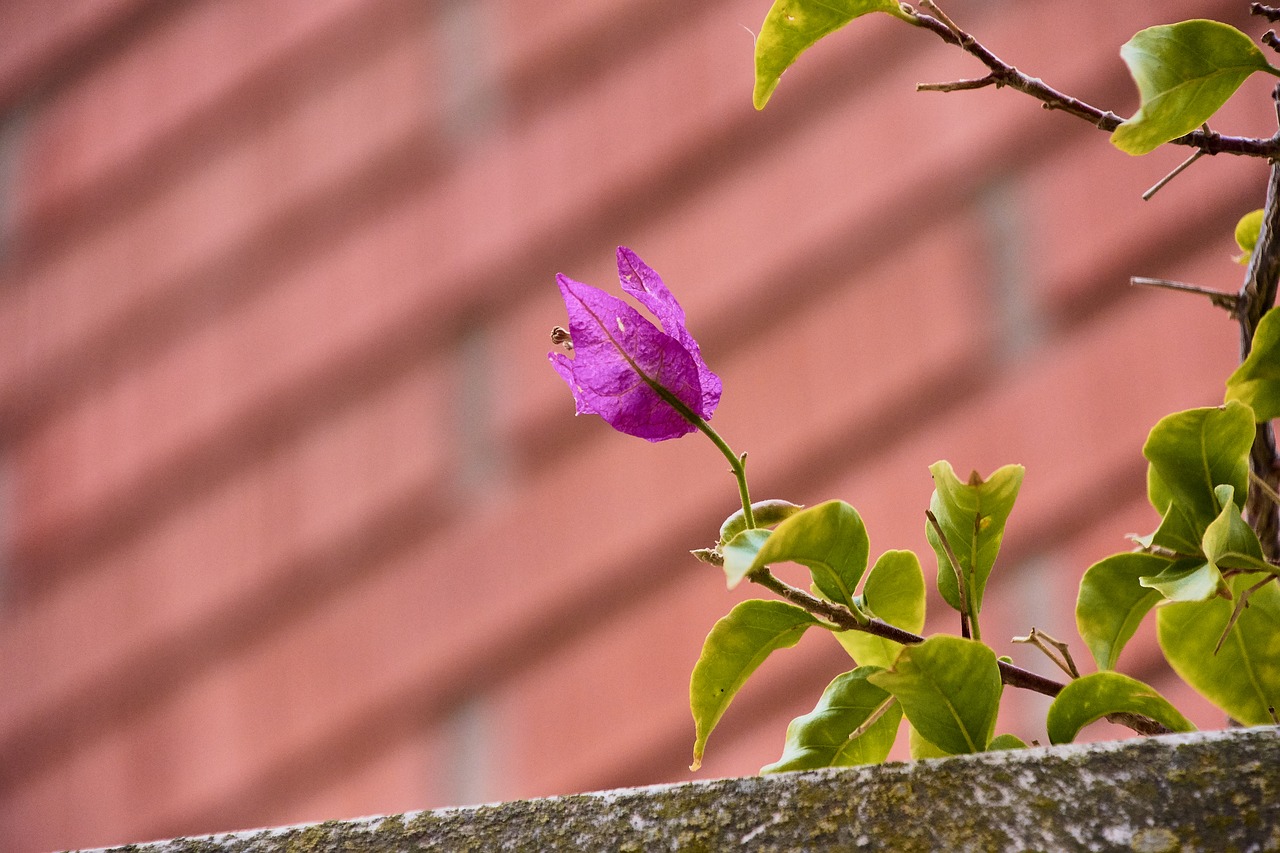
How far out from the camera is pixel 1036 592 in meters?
1.84

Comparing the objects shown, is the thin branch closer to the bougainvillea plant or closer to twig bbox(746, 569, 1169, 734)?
the bougainvillea plant

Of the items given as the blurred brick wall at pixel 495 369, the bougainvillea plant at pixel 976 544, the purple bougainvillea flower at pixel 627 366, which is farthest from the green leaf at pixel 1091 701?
the blurred brick wall at pixel 495 369

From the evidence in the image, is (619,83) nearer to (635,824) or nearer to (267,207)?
(267,207)

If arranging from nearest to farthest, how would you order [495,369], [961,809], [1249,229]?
[961,809] → [1249,229] → [495,369]

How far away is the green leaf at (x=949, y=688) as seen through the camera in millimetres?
255

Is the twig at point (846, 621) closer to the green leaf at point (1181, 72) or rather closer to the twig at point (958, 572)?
the twig at point (958, 572)

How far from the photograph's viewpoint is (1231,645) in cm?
31

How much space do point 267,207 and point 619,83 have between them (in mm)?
738

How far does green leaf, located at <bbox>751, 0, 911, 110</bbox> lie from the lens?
30 centimetres

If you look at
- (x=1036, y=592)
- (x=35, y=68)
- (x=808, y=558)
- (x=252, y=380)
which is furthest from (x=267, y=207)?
(x=808, y=558)

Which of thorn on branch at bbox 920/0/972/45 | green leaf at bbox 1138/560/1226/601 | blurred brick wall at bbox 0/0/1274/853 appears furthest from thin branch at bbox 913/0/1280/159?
blurred brick wall at bbox 0/0/1274/853

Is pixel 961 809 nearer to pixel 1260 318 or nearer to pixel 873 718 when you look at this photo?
pixel 873 718

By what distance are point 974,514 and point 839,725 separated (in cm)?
7

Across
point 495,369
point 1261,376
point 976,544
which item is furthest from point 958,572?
point 495,369
